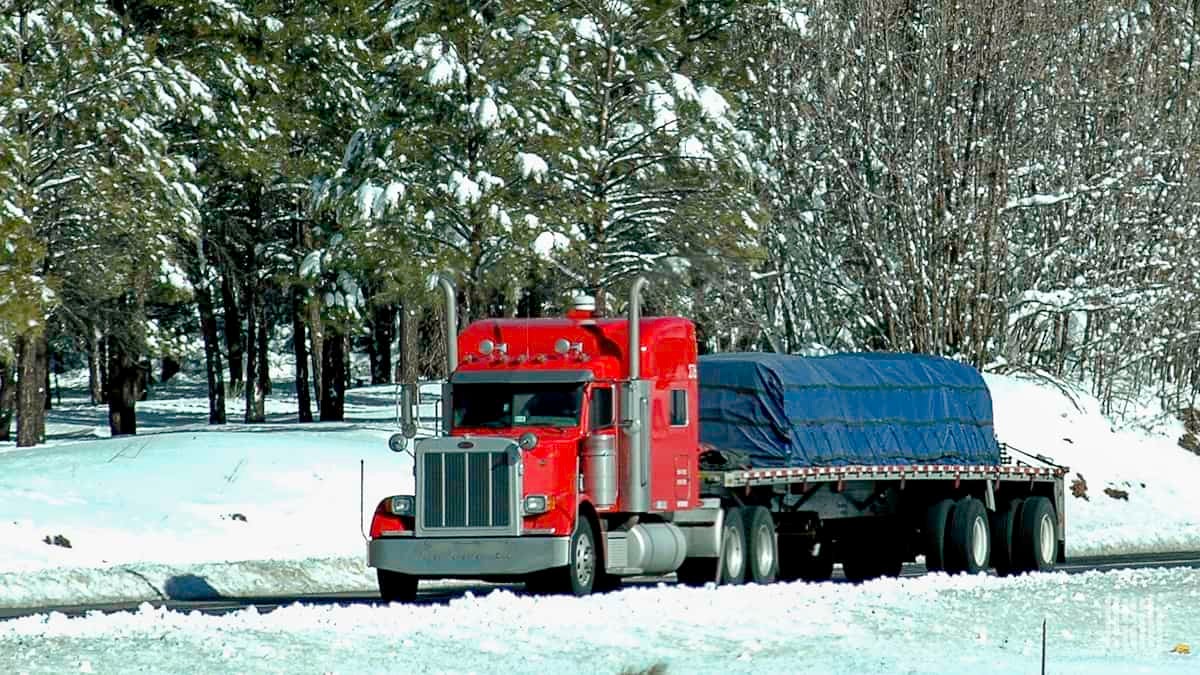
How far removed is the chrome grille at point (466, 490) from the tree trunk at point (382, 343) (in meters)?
48.7

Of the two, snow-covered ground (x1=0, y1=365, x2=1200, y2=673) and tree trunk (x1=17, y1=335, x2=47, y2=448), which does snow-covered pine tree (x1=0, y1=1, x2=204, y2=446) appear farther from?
snow-covered ground (x1=0, y1=365, x2=1200, y2=673)

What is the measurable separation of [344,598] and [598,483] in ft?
13.2

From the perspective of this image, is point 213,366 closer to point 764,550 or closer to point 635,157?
point 635,157

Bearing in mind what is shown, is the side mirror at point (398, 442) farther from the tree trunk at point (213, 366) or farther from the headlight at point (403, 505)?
the tree trunk at point (213, 366)

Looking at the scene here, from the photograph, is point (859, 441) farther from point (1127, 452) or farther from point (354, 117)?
point (354, 117)

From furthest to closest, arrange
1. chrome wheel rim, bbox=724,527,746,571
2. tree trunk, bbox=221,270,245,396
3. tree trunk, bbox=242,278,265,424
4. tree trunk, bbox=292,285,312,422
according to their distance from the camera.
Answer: tree trunk, bbox=242,278,265,424
tree trunk, bbox=221,270,245,396
tree trunk, bbox=292,285,312,422
chrome wheel rim, bbox=724,527,746,571

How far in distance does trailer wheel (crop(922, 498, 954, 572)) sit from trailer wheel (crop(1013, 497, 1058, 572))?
54.0 inches

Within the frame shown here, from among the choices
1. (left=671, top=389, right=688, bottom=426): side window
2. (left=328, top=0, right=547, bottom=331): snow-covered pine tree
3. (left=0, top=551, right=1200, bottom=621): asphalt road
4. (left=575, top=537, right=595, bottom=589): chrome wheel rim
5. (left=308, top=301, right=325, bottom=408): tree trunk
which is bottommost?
(left=0, top=551, right=1200, bottom=621): asphalt road

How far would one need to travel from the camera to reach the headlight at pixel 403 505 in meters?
22.7

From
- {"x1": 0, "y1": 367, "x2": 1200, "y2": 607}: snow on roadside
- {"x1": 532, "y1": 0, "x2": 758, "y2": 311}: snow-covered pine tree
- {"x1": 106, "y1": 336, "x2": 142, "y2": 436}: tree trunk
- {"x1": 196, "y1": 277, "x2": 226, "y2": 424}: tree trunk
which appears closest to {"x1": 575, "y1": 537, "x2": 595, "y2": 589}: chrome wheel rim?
{"x1": 0, "y1": 367, "x2": 1200, "y2": 607}: snow on roadside

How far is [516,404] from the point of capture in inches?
917

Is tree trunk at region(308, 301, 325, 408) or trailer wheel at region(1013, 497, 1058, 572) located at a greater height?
tree trunk at region(308, 301, 325, 408)

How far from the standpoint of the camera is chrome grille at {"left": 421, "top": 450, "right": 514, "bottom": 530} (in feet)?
72.7

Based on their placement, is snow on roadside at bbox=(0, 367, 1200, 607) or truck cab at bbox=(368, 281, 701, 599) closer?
truck cab at bbox=(368, 281, 701, 599)
